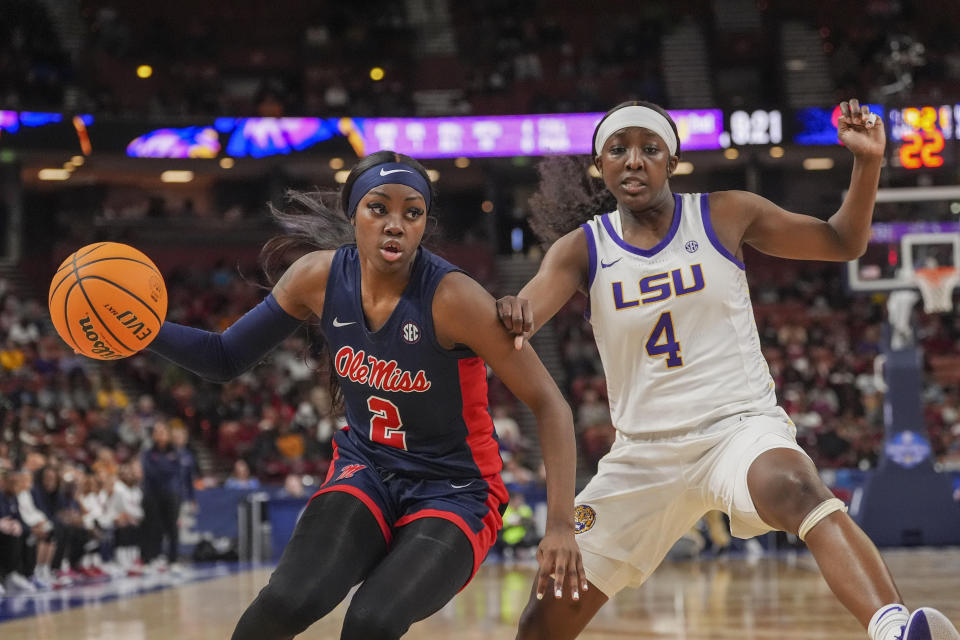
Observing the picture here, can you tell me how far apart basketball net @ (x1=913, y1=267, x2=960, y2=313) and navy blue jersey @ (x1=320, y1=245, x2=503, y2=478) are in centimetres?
1139

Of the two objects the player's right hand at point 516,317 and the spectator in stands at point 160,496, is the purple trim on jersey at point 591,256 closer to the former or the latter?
the player's right hand at point 516,317

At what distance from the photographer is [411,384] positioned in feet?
13.6

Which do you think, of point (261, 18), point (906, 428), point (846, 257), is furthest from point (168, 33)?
point (846, 257)

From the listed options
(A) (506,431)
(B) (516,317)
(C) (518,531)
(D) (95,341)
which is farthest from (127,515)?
(B) (516,317)

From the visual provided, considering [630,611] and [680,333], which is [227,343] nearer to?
[680,333]

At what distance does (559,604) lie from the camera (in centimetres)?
440

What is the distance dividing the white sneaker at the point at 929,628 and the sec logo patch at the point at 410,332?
1.80 m

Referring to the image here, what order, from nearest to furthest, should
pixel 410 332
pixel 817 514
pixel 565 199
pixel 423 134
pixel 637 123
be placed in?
pixel 817 514 < pixel 410 332 < pixel 637 123 < pixel 565 199 < pixel 423 134

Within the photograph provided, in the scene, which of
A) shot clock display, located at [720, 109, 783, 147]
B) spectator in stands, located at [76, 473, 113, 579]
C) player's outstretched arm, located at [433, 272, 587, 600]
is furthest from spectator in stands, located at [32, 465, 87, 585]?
shot clock display, located at [720, 109, 783, 147]

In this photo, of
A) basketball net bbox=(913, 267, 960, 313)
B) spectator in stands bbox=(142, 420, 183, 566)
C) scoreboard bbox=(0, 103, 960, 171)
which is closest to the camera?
spectator in stands bbox=(142, 420, 183, 566)

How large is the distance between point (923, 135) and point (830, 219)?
390 inches

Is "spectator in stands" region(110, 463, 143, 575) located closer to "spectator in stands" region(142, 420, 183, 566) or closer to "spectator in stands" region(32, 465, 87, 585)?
"spectator in stands" region(142, 420, 183, 566)

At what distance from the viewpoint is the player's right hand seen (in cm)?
396

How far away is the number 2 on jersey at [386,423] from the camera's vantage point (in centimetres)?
418
